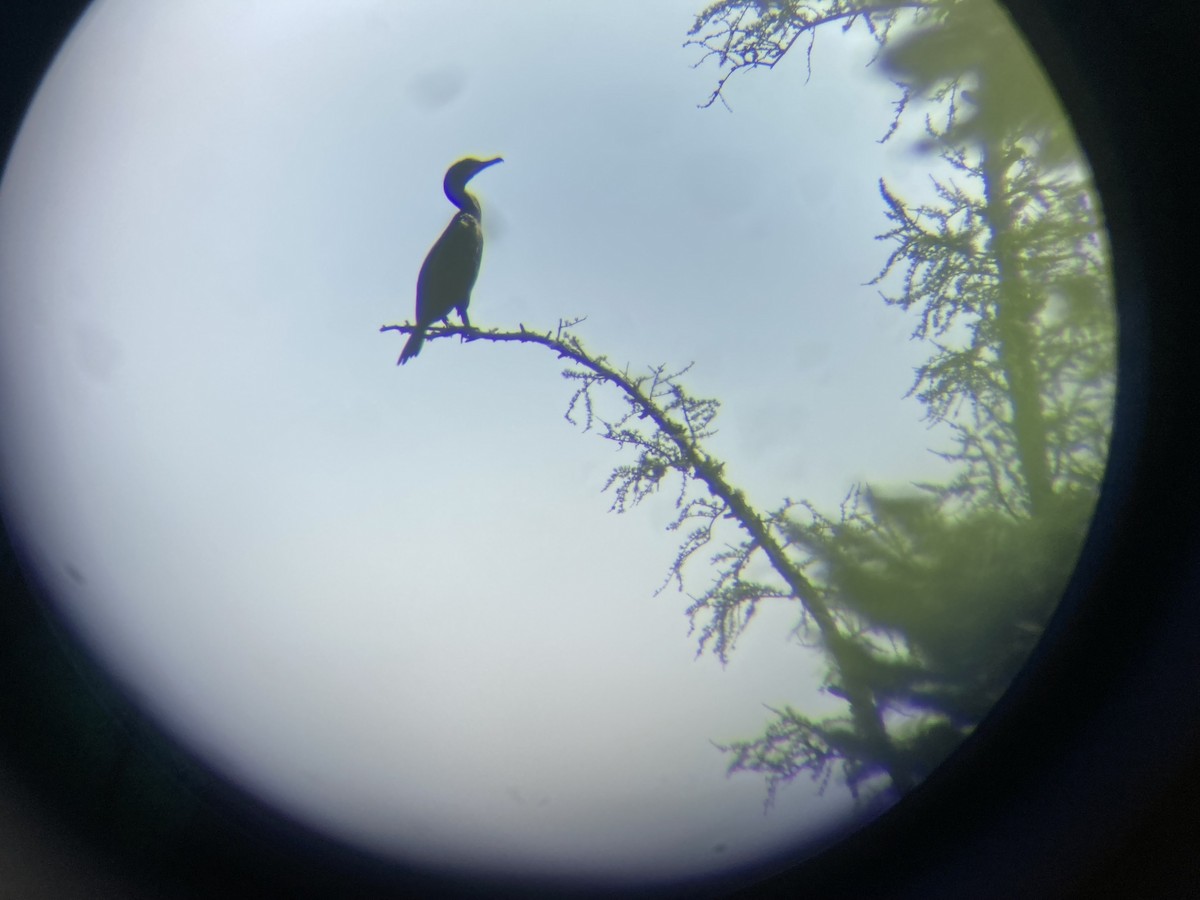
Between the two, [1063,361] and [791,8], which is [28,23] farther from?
[1063,361]

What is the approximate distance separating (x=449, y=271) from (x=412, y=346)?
0.31m

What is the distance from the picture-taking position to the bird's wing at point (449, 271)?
2.06m

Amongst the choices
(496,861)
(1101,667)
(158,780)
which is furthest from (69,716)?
(1101,667)

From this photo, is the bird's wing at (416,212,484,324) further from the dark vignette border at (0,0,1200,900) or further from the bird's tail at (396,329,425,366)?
the dark vignette border at (0,0,1200,900)

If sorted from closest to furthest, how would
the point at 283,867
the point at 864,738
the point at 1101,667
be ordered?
the point at 1101,667, the point at 283,867, the point at 864,738

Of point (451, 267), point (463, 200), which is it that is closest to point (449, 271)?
point (451, 267)

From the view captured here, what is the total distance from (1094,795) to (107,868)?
142 cm

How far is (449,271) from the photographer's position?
2.06m

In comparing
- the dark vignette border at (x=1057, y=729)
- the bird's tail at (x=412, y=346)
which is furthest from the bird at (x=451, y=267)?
the dark vignette border at (x=1057, y=729)

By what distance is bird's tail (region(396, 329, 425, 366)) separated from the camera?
203cm

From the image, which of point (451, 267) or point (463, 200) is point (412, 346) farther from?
point (463, 200)

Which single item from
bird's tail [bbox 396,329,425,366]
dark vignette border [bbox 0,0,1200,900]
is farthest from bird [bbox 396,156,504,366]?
dark vignette border [bbox 0,0,1200,900]

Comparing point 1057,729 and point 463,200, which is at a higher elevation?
point 463,200

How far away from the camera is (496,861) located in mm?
1083
